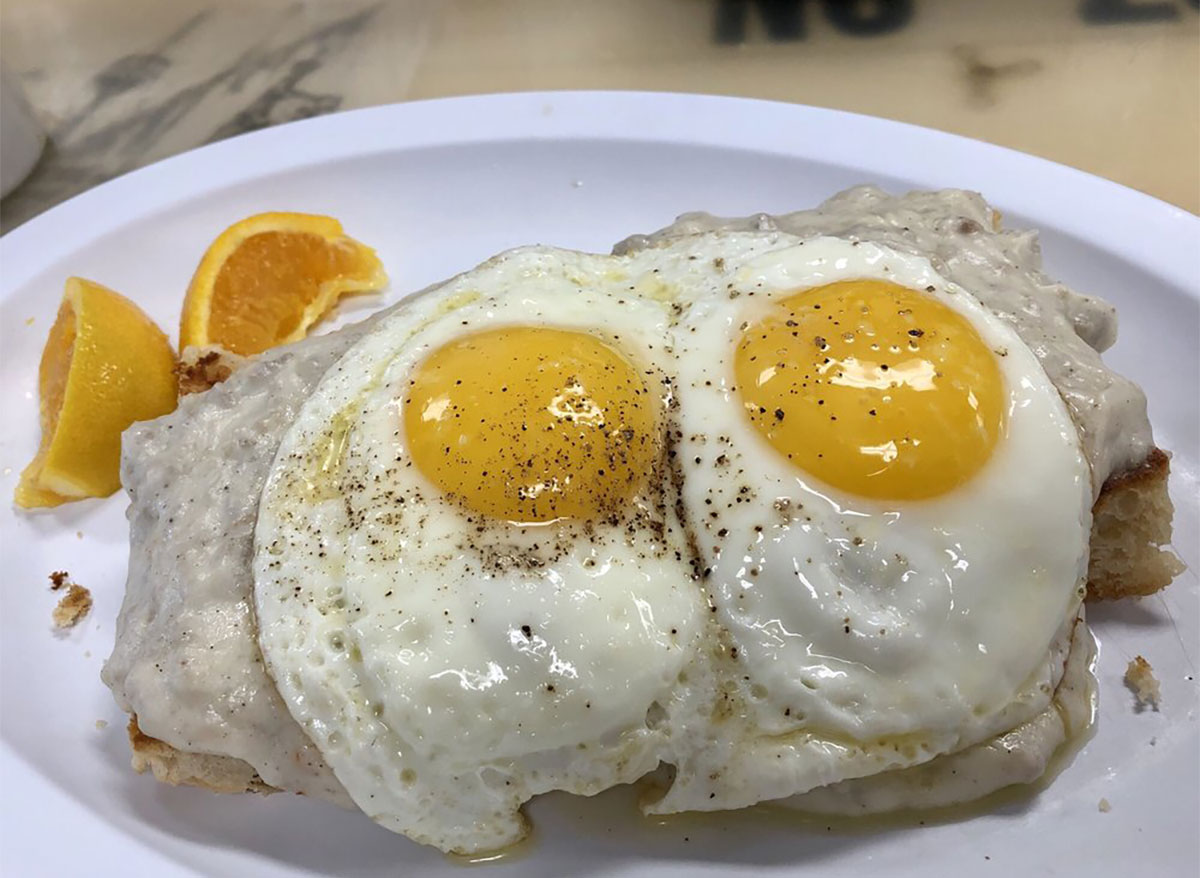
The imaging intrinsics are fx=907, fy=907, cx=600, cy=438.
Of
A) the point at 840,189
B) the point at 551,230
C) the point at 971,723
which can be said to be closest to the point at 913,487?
the point at 971,723

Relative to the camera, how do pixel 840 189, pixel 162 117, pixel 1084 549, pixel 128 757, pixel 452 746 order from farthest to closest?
pixel 162 117, pixel 840 189, pixel 128 757, pixel 1084 549, pixel 452 746

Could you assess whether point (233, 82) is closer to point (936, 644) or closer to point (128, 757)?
point (128, 757)

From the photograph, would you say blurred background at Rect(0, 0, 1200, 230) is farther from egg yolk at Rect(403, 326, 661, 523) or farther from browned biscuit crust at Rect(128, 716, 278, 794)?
browned biscuit crust at Rect(128, 716, 278, 794)

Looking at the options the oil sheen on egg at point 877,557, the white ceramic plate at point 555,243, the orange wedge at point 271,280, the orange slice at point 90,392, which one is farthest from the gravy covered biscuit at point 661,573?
the orange wedge at point 271,280

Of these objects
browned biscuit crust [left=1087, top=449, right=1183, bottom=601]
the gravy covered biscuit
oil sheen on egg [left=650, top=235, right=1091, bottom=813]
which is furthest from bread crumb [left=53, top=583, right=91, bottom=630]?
browned biscuit crust [left=1087, top=449, right=1183, bottom=601]

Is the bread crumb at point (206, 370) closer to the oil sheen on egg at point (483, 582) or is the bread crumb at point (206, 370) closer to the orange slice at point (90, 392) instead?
the orange slice at point (90, 392)

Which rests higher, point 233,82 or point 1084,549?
point 233,82

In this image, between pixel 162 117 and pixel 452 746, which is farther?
pixel 162 117
